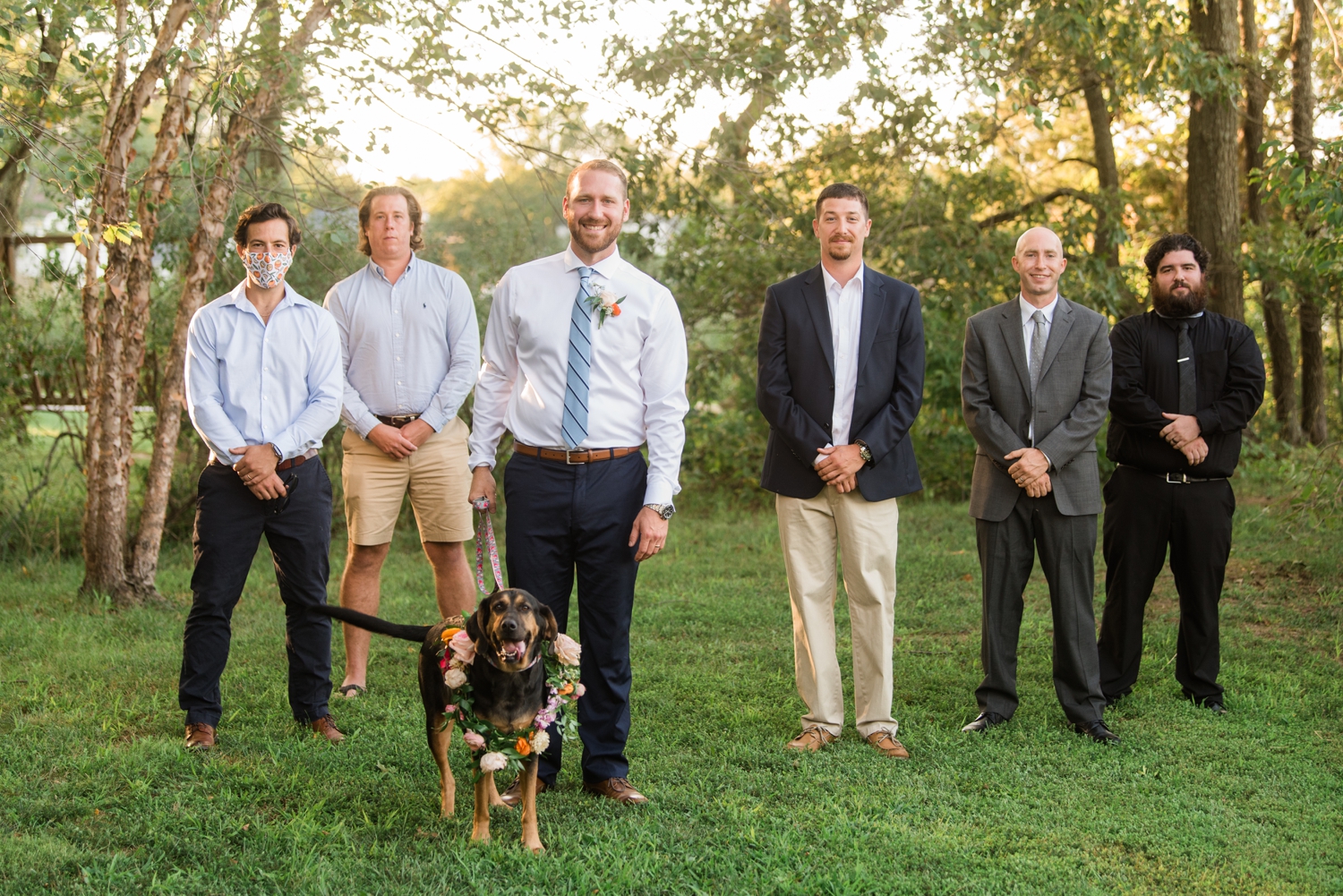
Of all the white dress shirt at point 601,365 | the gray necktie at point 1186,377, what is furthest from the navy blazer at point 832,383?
the gray necktie at point 1186,377

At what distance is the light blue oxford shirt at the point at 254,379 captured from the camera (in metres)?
4.52

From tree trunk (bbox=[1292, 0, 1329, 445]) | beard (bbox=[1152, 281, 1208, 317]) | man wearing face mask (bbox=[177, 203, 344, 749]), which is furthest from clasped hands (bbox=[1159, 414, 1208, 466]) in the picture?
tree trunk (bbox=[1292, 0, 1329, 445])

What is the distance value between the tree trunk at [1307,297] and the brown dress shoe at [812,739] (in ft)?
27.7

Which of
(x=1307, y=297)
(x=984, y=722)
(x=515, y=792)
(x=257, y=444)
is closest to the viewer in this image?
(x=515, y=792)

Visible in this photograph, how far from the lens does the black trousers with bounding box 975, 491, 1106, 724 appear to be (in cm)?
498

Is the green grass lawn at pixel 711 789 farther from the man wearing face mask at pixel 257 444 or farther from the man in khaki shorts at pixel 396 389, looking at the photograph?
the man in khaki shorts at pixel 396 389

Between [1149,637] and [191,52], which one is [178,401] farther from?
[1149,637]

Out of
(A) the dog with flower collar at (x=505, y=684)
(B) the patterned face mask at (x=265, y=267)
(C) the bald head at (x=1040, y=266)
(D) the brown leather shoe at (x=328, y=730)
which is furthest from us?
(C) the bald head at (x=1040, y=266)

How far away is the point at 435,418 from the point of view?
5.32m

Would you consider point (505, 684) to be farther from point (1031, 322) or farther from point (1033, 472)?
point (1031, 322)

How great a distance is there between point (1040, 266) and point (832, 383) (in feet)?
3.78

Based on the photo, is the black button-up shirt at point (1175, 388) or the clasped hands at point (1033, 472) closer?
the clasped hands at point (1033, 472)

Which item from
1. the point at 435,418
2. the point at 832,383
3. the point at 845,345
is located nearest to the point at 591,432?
the point at 832,383

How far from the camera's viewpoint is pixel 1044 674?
5980mm
